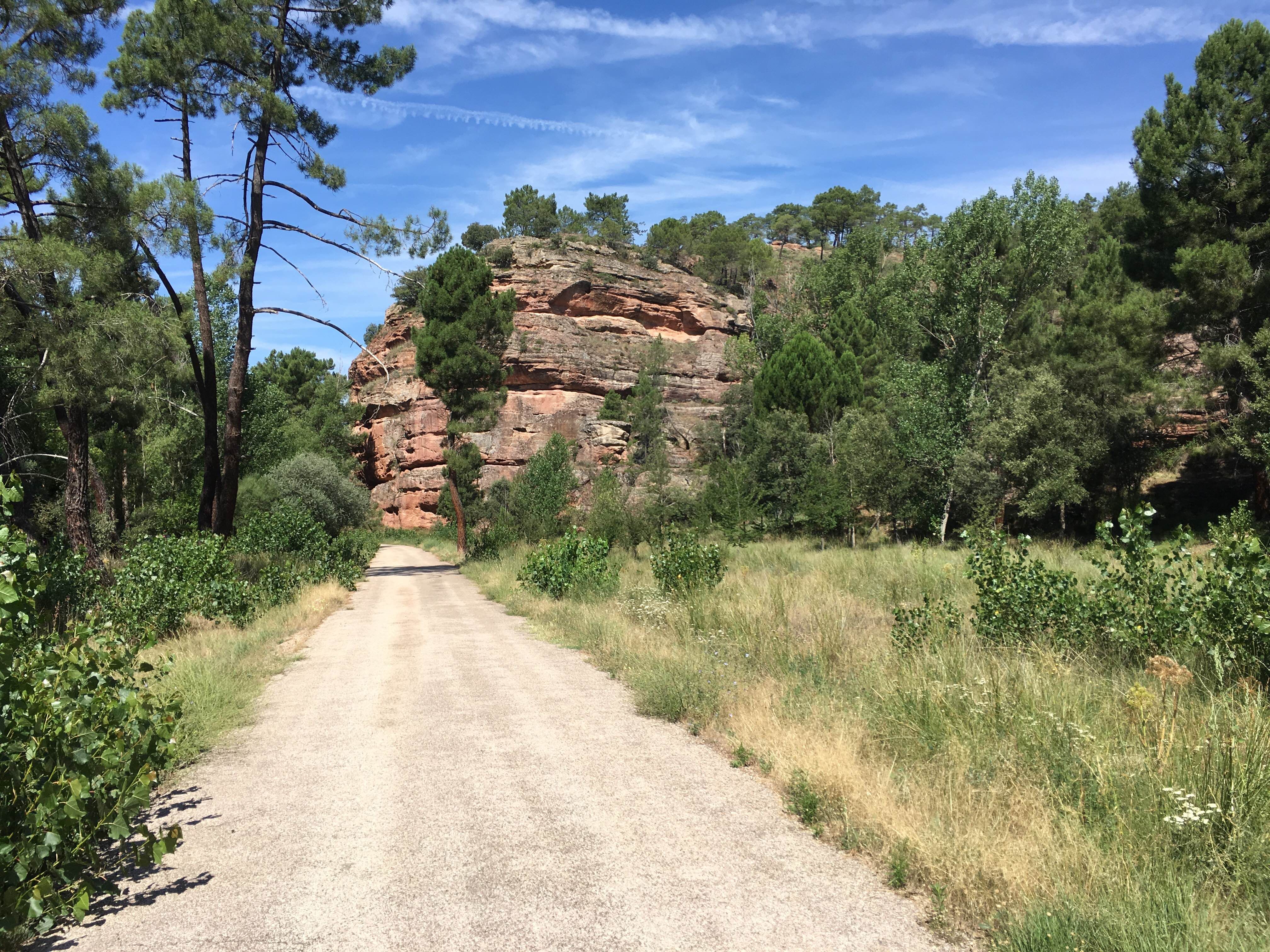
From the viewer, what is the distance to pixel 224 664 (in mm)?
8594

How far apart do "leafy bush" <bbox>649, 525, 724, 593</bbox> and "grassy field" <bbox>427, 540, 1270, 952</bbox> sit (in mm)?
3897


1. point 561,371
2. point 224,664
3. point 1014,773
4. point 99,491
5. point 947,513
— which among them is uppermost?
point 561,371

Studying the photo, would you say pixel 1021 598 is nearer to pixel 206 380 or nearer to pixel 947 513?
pixel 206 380

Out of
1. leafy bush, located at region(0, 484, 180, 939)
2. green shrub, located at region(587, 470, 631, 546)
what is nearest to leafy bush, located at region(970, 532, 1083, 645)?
leafy bush, located at region(0, 484, 180, 939)

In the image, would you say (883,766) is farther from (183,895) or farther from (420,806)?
(183,895)

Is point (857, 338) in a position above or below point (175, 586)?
above

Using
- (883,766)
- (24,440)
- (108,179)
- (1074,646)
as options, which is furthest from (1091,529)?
(24,440)

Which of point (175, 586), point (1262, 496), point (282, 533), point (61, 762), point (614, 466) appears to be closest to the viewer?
point (61, 762)

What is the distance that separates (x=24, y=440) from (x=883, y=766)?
2217cm

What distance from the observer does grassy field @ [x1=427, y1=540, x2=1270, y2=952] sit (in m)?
3.11

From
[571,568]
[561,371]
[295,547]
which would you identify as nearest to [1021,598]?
[571,568]

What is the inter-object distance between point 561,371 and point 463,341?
22.4 m

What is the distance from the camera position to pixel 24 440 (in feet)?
62.8

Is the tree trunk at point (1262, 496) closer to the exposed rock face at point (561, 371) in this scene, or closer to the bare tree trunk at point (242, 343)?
the bare tree trunk at point (242, 343)
